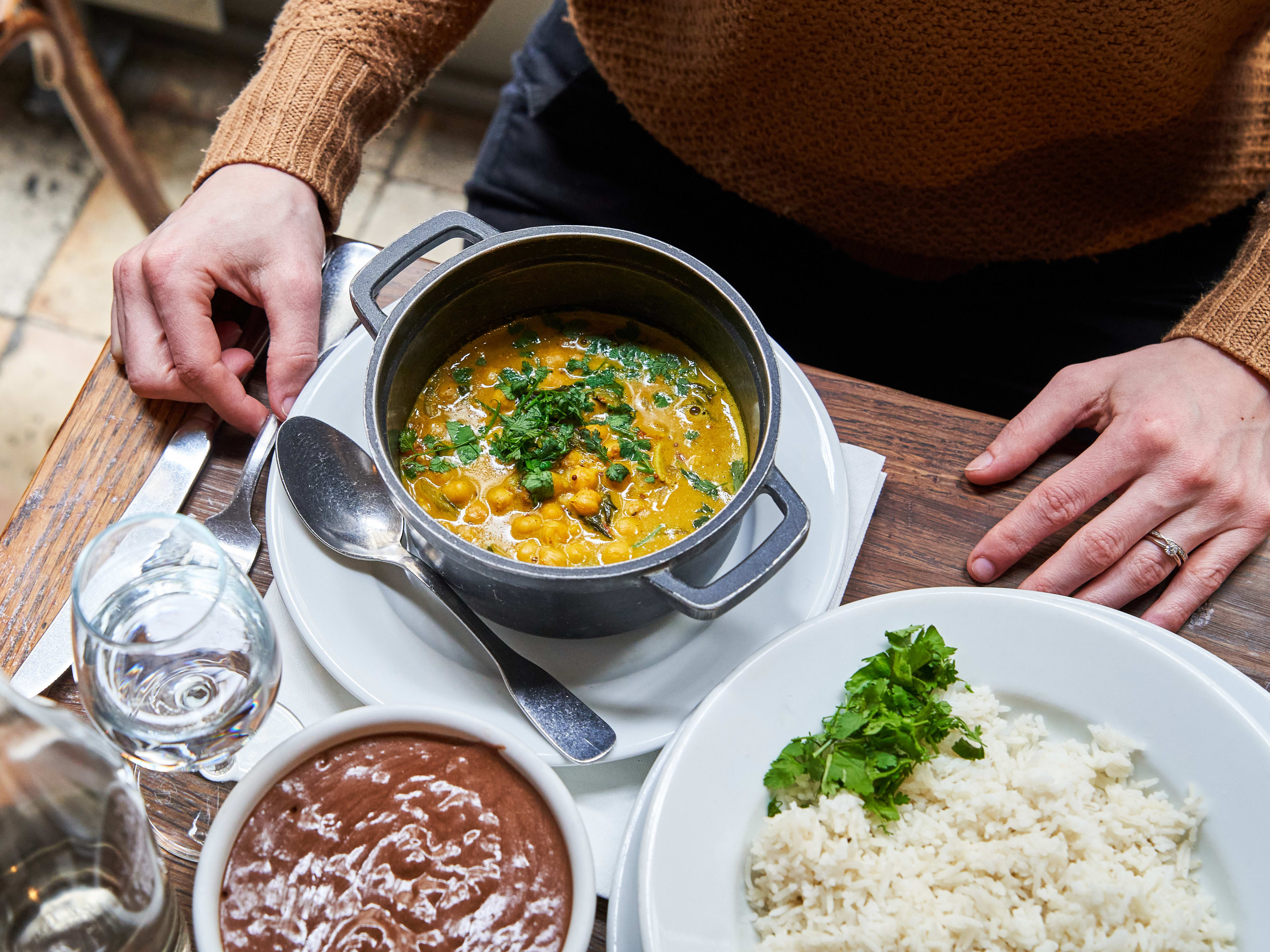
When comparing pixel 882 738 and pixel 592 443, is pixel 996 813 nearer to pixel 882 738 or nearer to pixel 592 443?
pixel 882 738

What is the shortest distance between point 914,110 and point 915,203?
225mm

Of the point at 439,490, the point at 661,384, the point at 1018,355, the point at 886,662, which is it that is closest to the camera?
the point at 886,662

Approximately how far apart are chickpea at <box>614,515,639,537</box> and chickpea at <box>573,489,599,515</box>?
4 centimetres

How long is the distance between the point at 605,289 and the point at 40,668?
3.37 ft

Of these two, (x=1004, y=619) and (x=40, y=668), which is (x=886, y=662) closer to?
(x=1004, y=619)

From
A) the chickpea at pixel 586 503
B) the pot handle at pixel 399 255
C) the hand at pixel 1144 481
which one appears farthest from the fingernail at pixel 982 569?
the pot handle at pixel 399 255

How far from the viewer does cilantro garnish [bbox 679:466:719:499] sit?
1.49 m

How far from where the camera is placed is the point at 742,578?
1.20 m

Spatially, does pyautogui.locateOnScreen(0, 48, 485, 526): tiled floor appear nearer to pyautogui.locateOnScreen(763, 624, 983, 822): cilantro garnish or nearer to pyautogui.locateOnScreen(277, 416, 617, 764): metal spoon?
pyautogui.locateOnScreen(277, 416, 617, 764): metal spoon

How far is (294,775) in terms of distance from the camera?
1154mm

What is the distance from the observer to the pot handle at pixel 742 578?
1.19 m

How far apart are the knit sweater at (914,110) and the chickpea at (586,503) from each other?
0.81 meters

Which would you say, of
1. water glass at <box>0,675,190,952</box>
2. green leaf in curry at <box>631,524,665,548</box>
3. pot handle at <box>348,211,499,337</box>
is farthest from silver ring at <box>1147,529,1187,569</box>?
water glass at <box>0,675,190,952</box>

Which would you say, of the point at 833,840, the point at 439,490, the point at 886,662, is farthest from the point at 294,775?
the point at 886,662
